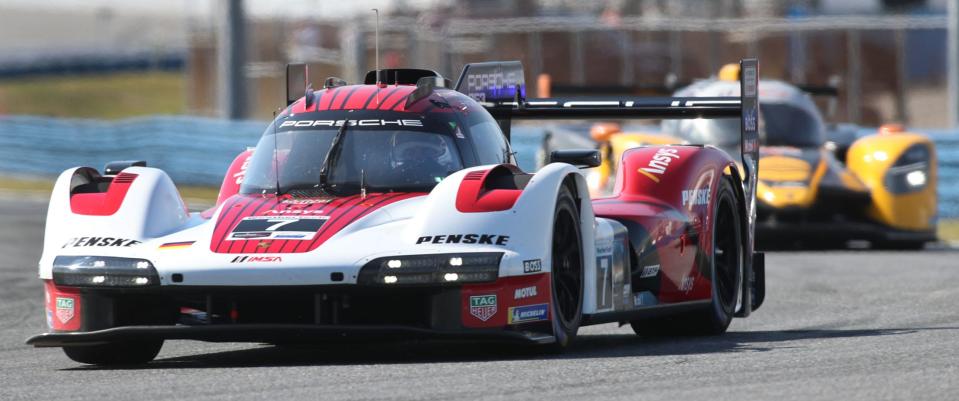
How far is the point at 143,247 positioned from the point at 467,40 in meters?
21.2

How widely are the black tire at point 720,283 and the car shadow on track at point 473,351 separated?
0.18m

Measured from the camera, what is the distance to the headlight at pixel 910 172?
17203 millimetres

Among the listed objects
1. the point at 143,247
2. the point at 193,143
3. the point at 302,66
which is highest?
the point at 302,66

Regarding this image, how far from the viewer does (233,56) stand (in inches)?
1079

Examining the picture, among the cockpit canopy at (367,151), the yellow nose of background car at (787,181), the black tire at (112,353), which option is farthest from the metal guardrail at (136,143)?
the black tire at (112,353)

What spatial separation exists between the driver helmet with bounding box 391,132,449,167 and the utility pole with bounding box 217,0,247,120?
18.9 m

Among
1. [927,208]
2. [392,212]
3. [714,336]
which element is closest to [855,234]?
[927,208]

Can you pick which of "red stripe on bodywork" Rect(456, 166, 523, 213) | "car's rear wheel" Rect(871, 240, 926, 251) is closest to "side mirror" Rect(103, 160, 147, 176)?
"red stripe on bodywork" Rect(456, 166, 523, 213)

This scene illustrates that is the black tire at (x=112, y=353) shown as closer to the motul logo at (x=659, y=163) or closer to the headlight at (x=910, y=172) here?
the motul logo at (x=659, y=163)

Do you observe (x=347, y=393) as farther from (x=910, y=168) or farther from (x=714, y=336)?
(x=910, y=168)

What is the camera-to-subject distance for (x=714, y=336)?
9.70m

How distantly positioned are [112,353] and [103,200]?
0.70 meters

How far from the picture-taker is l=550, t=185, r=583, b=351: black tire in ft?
26.3

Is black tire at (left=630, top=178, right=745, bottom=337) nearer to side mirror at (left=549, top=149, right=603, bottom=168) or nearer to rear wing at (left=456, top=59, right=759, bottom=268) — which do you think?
rear wing at (left=456, top=59, right=759, bottom=268)
